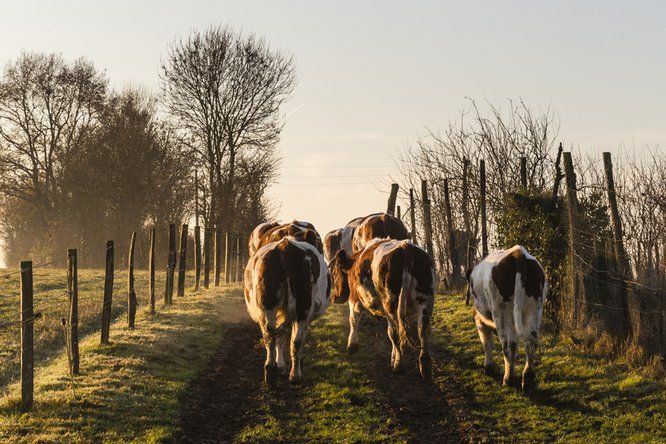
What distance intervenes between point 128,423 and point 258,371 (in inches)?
139

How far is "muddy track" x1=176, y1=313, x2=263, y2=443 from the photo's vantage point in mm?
9477

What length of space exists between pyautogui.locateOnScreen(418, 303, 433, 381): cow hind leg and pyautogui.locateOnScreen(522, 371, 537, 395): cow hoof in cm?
162

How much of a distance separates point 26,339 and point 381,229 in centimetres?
1003

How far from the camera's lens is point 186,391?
446 inches

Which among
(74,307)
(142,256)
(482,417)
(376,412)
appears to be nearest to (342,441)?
(376,412)

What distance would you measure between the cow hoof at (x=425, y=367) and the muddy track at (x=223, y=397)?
2535 mm

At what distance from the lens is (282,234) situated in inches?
664

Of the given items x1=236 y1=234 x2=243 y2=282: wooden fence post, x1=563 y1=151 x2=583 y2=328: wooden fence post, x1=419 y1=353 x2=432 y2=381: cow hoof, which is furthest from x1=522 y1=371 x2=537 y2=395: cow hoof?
x1=236 y1=234 x2=243 y2=282: wooden fence post

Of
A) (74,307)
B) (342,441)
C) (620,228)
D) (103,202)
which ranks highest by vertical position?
(103,202)

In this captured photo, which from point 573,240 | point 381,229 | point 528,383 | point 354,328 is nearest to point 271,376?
point 354,328

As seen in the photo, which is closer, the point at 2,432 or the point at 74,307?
the point at 2,432

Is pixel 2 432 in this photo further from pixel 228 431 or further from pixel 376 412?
pixel 376 412

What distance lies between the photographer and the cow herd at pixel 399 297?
1052 cm

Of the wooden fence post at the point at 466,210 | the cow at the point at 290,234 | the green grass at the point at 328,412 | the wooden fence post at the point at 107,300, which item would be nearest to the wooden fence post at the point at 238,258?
the wooden fence post at the point at 466,210
